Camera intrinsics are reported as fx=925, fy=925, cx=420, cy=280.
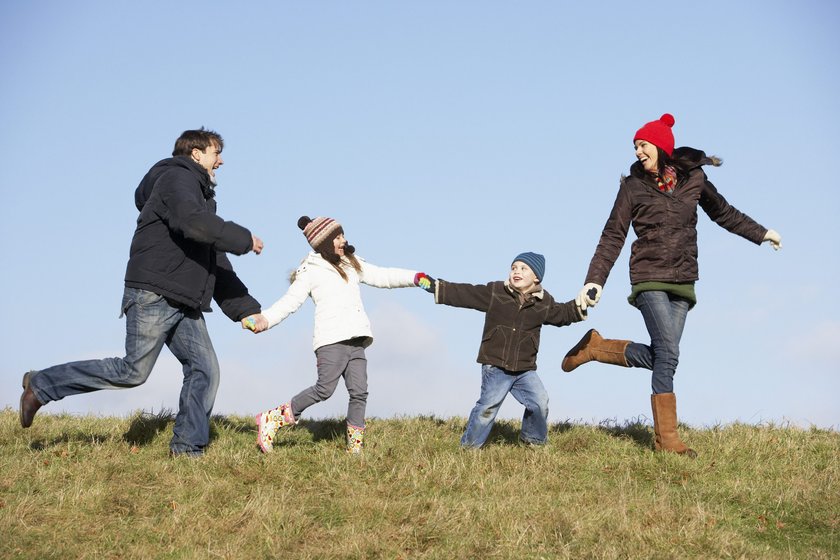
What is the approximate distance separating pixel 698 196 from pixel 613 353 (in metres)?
1.82

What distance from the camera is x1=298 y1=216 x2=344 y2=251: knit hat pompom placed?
9.14 metres

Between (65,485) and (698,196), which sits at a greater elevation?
(698,196)

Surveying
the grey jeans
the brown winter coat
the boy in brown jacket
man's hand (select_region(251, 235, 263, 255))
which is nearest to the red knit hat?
the boy in brown jacket

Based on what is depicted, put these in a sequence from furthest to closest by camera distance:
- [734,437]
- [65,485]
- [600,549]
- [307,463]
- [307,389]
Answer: [734,437] < [307,389] < [307,463] < [65,485] < [600,549]

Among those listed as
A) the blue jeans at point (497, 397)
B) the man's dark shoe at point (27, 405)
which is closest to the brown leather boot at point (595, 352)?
the blue jeans at point (497, 397)

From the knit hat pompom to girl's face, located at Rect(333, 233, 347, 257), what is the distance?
4 centimetres

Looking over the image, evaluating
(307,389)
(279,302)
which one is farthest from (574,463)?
(279,302)

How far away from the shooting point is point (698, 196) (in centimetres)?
941

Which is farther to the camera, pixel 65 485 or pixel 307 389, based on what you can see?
pixel 307 389

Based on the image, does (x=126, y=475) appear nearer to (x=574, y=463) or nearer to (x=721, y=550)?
(x=574, y=463)

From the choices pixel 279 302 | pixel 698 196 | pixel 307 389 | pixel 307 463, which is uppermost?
pixel 698 196

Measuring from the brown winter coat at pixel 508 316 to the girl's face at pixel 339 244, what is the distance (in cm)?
103

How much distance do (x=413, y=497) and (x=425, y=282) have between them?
256 cm

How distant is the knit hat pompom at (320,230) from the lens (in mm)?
9141
